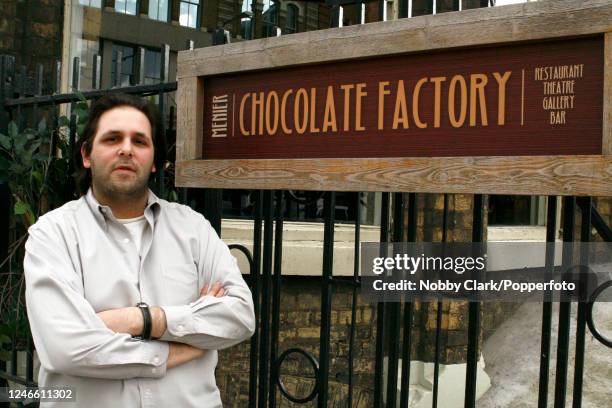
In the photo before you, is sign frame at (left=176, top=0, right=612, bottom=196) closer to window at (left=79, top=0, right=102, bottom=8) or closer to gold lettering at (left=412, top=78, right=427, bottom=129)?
gold lettering at (left=412, top=78, right=427, bottom=129)

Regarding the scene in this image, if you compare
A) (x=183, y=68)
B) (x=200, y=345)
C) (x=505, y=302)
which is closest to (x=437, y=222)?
(x=505, y=302)

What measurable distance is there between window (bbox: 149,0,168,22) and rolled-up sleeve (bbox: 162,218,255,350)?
17.2 feet

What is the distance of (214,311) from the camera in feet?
6.44

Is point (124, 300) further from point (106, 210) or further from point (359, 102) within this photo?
point (359, 102)

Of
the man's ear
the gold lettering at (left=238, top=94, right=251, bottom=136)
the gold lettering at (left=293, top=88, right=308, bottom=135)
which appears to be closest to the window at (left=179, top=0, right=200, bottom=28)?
the gold lettering at (left=238, top=94, right=251, bottom=136)

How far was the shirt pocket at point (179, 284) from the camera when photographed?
198 cm

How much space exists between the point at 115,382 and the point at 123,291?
0.25 meters

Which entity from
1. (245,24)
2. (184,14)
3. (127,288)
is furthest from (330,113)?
(184,14)

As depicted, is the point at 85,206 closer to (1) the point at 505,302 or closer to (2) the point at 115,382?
(2) the point at 115,382

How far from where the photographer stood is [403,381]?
2.18 m

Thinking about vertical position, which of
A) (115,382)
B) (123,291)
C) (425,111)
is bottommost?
(115,382)

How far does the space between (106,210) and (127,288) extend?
25 cm

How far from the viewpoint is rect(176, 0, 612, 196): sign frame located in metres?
1.62

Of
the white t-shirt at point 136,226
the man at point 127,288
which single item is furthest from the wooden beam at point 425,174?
the white t-shirt at point 136,226
